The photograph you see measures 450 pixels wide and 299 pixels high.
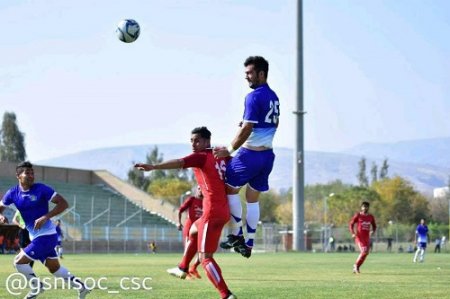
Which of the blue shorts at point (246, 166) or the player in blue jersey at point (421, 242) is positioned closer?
the blue shorts at point (246, 166)

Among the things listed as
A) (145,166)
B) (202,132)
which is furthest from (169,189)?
(145,166)

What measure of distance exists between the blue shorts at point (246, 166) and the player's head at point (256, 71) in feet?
3.18

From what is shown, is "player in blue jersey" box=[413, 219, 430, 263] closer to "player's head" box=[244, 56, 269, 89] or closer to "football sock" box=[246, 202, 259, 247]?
"football sock" box=[246, 202, 259, 247]

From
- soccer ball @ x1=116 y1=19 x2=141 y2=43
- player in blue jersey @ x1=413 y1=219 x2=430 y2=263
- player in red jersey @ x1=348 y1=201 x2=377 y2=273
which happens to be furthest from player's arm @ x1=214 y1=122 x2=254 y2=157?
player in blue jersey @ x1=413 y1=219 x2=430 y2=263

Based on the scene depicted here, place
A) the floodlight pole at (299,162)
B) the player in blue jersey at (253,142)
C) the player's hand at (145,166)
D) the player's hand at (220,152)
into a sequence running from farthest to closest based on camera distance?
1. the floodlight pole at (299,162)
2. the player in blue jersey at (253,142)
3. the player's hand at (220,152)
4. the player's hand at (145,166)

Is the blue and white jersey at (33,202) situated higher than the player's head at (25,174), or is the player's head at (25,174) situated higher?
the player's head at (25,174)

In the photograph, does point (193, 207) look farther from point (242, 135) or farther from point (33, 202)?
point (242, 135)

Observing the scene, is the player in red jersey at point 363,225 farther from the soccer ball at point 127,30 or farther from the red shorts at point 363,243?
the soccer ball at point 127,30

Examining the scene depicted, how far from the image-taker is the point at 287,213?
15612cm

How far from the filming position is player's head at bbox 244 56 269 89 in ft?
47.5

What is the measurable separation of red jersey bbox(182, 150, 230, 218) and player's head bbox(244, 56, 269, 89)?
4.04 ft

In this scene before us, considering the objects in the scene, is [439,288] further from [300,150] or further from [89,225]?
[89,225]

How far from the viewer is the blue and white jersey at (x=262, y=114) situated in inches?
558

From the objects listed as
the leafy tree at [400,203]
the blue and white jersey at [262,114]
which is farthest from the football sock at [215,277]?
the leafy tree at [400,203]
